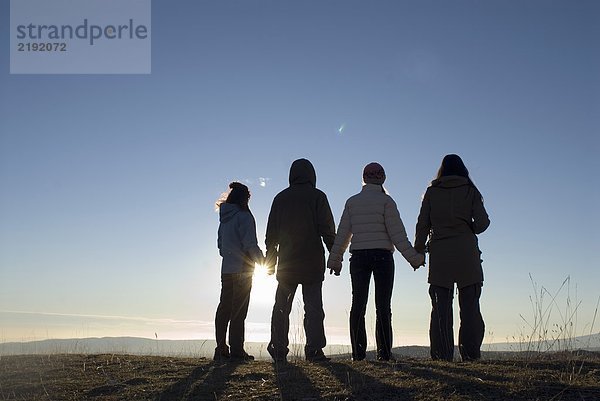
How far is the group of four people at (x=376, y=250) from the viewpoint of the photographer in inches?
301

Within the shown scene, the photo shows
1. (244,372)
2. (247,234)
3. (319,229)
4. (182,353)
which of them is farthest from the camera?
(182,353)

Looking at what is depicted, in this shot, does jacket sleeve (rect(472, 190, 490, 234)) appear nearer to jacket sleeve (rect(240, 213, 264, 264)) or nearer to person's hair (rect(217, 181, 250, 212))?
jacket sleeve (rect(240, 213, 264, 264))

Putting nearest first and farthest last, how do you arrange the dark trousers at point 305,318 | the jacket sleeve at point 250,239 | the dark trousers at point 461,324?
the dark trousers at point 461,324 → the dark trousers at point 305,318 → the jacket sleeve at point 250,239

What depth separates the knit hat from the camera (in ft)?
26.5

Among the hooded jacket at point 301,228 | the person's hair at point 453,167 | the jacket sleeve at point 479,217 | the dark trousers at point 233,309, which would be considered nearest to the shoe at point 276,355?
the dark trousers at point 233,309

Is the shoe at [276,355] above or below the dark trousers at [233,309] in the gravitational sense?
below

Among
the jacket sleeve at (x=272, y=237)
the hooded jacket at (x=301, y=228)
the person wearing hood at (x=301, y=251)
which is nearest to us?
the person wearing hood at (x=301, y=251)

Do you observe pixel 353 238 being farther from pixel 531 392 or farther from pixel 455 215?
pixel 531 392

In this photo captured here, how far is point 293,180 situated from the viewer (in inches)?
337

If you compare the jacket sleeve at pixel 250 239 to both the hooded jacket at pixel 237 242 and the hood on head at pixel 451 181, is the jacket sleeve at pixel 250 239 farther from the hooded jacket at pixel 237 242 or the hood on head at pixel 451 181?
the hood on head at pixel 451 181

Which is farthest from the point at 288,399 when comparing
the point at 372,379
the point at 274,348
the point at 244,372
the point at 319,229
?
the point at 319,229

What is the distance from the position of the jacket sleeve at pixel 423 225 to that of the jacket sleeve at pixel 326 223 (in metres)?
1.11

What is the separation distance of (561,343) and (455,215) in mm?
2175

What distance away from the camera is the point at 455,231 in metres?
7.78
